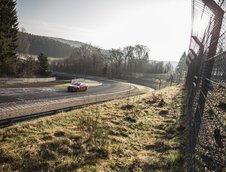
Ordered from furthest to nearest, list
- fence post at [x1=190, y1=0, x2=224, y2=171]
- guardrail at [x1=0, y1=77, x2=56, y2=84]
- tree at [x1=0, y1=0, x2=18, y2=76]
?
tree at [x1=0, y1=0, x2=18, y2=76], guardrail at [x1=0, y1=77, x2=56, y2=84], fence post at [x1=190, y1=0, x2=224, y2=171]

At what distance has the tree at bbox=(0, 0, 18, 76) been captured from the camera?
109 ft

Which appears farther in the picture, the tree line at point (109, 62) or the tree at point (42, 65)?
the tree line at point (109, 62)

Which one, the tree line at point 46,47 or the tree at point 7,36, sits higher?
the tree line at point 46,47

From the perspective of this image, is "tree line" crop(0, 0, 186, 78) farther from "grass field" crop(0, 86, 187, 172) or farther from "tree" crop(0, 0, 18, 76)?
"grass field" crop(0, 86, 187, 172)

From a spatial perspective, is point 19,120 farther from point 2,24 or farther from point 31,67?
point 31,67

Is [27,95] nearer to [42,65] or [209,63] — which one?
[42,65]

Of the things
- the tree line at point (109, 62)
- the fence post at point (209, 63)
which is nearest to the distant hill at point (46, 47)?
the tree line at point (109, 62)

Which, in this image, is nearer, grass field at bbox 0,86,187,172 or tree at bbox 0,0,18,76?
grass field at bbox 0,86,187,172

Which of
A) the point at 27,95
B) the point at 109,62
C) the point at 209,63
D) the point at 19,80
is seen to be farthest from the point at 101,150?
the point at 109,62

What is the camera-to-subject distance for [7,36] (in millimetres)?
35250

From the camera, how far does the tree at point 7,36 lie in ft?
109

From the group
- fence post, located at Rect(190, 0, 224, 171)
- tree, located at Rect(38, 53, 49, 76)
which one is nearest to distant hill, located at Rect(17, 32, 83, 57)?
tree, located at Rect(38, 53, 49, 76)

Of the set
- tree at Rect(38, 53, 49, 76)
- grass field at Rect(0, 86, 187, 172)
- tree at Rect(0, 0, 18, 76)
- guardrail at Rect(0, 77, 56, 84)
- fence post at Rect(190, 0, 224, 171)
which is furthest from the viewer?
tree at Rect(38, 53, 49, 76)

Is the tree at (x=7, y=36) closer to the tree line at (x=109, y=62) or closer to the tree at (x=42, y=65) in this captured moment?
the tree at (x=42, y=65)
